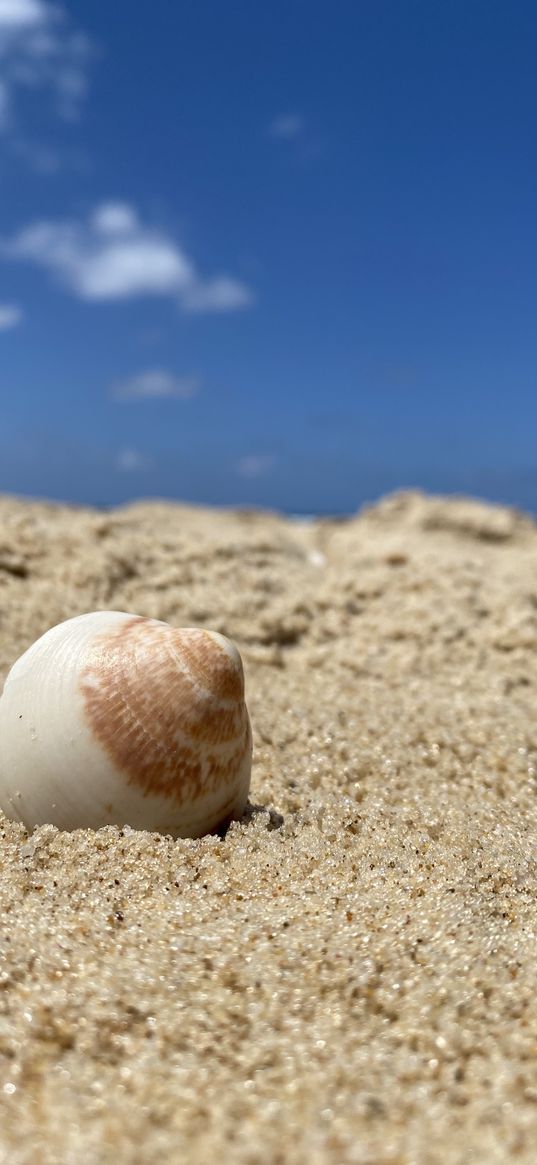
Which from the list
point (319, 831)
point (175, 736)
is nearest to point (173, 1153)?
point (175, 736)

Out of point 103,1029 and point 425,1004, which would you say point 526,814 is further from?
point 103,1029

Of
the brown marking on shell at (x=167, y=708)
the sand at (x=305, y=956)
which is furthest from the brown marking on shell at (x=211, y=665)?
the sand at (x=305, y=956)

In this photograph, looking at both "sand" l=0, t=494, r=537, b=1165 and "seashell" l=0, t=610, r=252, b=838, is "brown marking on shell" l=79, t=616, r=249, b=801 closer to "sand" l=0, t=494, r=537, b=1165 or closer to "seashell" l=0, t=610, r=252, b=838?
"seashell" l=0, t=610, r=252, b=838

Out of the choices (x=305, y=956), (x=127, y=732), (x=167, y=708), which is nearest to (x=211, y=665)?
(x=167, y=708)

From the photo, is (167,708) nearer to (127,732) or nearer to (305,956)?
(127,732)

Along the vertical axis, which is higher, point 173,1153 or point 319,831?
point 319,831

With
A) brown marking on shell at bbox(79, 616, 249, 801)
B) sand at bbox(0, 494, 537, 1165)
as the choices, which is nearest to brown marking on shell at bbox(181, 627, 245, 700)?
brown marking on shell at bbox(79, 616, 249, 801)
